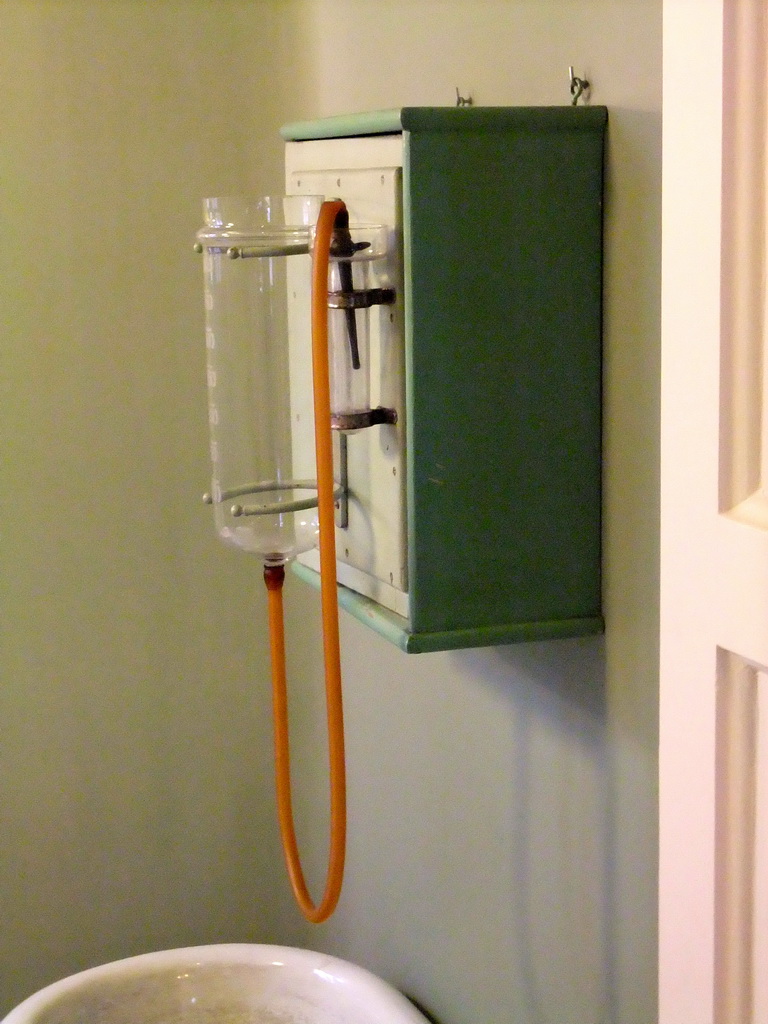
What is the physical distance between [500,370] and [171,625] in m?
1.01

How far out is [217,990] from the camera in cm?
159

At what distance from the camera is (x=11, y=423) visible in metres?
1.75

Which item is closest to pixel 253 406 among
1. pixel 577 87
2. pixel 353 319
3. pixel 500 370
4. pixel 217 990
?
pixel 353 319

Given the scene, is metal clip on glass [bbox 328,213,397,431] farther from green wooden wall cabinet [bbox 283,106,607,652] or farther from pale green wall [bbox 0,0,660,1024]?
pale green wall [bbox 0,0,660,1024]

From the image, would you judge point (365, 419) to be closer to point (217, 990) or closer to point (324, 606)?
point (324, 606)

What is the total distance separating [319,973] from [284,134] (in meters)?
1.03

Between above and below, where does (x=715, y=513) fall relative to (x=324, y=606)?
above

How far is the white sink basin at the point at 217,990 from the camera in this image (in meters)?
1.52

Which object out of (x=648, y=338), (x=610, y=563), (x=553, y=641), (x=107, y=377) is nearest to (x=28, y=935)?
(x=107, y=377)

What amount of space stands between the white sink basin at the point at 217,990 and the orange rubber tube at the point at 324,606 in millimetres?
332

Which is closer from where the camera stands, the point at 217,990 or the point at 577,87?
the point at 577,87

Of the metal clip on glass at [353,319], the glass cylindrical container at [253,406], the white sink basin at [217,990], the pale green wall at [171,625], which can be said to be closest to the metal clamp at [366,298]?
the metal clip on glass at [353,319]

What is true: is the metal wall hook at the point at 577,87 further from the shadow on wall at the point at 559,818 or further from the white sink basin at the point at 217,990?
the white sink basin at the point at 217,990

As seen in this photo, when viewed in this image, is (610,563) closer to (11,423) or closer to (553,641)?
(553,641)
